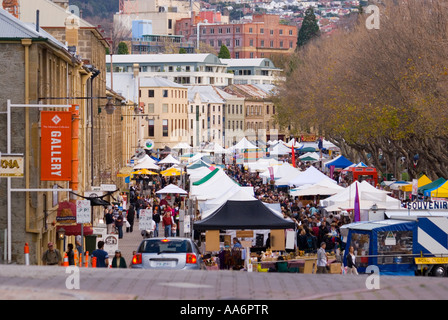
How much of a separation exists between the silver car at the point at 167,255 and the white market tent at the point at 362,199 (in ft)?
39.1

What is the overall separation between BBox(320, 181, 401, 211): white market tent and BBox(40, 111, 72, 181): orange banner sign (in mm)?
10127

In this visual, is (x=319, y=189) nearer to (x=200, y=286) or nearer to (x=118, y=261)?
(x=118, y=261)

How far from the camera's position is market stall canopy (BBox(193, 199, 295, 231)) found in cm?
2439

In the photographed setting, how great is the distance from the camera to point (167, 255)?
760 inches

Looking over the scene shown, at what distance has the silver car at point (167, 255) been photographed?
19125 mm

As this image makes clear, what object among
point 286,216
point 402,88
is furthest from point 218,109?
point 286,216

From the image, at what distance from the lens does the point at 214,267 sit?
23.1 meters

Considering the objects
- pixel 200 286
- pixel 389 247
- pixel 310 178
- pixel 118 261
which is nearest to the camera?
pixel 200 286

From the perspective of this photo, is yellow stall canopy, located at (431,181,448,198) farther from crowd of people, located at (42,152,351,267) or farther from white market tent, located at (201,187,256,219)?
white market tent, located at (201,187,256,219)

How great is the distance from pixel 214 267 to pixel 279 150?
57.1 m

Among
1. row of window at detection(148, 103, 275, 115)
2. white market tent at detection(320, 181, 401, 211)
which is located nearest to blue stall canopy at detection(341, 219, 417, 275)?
white market tent at detection(320, 181, 401, 211)

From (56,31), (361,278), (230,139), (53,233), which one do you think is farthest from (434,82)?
(230,139)

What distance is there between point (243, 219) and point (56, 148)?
4.42m
